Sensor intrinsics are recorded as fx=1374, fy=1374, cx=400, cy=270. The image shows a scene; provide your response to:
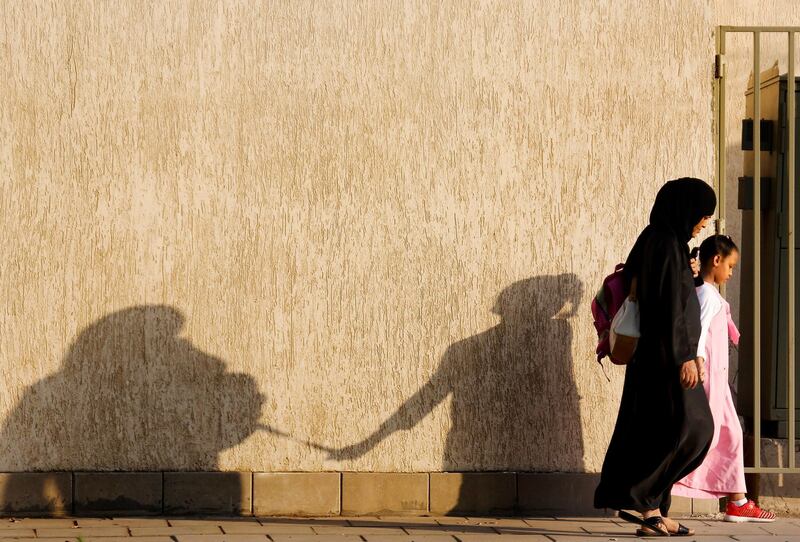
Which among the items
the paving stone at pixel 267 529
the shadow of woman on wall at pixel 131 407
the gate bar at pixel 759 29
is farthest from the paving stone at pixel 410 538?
the gate bar at pixel 759 29

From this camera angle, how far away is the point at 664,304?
21.4ft

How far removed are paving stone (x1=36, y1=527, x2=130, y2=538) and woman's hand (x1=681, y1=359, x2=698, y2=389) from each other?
2.73 meters

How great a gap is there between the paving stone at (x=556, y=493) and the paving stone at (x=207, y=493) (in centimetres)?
146

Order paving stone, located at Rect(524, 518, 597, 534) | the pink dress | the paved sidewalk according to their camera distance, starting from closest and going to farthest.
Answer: the paved sidewalk, paving stone, located at Rect(524, 518, 597, 534), the pink dress

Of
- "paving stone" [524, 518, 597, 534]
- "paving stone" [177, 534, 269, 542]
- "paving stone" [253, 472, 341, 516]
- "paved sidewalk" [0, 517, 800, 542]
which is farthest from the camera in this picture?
"paving stone" [253, 472, 341, 516]

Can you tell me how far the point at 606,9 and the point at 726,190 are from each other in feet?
4.14

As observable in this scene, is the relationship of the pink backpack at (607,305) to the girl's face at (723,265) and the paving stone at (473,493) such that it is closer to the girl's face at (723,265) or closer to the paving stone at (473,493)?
the girl's face at (723,265)

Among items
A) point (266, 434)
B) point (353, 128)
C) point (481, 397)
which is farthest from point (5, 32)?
point (481, 397)

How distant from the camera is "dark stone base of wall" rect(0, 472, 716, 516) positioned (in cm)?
698

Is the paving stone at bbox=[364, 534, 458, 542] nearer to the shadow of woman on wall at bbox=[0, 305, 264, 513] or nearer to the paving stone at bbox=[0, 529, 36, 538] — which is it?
the shadow of woman on wall at bbox=[0, 305, 264, 513]

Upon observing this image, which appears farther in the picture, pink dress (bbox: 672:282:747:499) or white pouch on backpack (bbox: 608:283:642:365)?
pink dress (bbox: 672:282:747:499)

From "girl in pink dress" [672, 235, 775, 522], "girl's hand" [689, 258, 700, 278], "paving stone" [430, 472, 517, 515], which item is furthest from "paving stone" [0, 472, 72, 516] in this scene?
"girl's hand" [689, 258, 700, 278]

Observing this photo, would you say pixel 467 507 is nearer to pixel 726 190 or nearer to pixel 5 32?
pixel 726 190

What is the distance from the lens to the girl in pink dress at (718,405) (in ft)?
23.0
